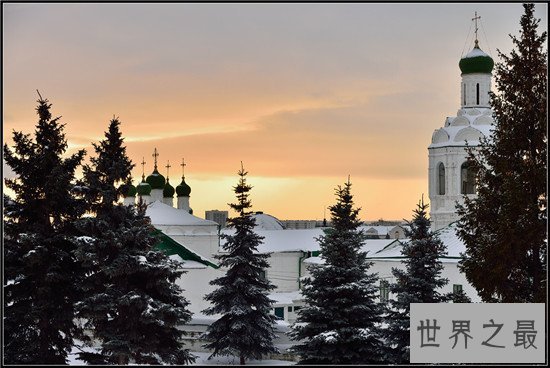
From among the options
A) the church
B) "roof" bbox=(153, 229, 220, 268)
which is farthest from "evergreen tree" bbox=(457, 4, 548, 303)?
"roof" bbox=(153, 229, 220, 268)

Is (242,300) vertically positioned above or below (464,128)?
below

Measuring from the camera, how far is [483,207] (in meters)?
13.5

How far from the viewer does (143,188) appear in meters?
49.7

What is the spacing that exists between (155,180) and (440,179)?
17.4 metres

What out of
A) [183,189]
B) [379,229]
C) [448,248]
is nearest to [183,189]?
[183,189]

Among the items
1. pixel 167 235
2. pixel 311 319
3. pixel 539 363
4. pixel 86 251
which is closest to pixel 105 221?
pixel 86 251

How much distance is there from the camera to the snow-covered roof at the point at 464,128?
1624 inches

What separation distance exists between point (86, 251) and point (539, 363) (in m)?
8.83

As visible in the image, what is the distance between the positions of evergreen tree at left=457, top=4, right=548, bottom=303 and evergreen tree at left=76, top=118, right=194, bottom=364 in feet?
22.9

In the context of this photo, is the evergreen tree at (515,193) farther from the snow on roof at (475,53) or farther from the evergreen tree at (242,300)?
the snow on roof at (475,53)

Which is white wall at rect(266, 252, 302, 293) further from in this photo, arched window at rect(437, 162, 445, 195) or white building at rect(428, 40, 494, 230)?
arched window at rect(437, 162, 445, 195)

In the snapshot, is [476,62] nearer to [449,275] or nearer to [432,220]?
[432,220]

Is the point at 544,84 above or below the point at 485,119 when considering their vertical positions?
below

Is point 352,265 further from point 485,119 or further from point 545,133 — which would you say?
point 485,119
